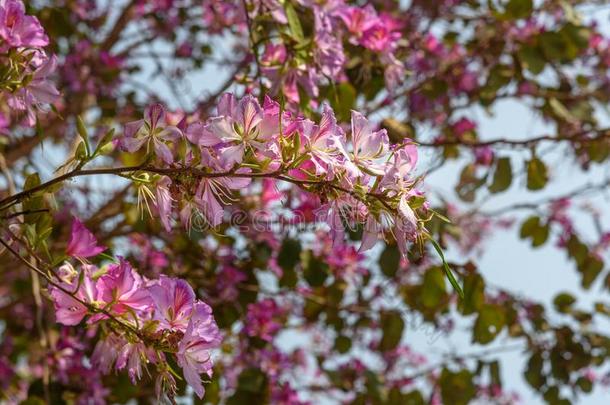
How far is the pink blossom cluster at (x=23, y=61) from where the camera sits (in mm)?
1001

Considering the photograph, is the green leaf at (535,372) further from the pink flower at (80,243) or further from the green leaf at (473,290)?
the pink flower at (80,243)

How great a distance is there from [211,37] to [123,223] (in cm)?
146

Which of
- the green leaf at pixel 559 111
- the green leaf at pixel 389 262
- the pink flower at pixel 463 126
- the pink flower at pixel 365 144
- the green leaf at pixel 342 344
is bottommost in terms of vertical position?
the green leaf at pixel 342 344

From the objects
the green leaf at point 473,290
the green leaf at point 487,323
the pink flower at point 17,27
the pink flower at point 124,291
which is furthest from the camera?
the green leaf at point 487,323

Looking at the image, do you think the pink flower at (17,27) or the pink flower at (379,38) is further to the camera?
the pink flower at (379,38)

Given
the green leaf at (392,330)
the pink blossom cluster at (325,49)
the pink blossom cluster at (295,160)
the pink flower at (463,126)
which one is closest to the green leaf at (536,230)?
the pink flower at (463,126)

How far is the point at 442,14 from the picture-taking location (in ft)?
9.23

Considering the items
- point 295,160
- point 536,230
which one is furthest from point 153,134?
point 536,230

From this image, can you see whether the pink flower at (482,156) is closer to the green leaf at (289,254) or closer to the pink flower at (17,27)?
the green leaf at (289,254)

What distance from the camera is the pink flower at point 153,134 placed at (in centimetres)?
81

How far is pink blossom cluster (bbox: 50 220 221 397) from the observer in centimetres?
83

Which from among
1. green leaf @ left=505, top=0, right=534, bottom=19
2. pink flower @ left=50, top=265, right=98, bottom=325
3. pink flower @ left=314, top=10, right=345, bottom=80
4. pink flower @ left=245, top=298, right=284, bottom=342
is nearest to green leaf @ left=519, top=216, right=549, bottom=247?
green leaf @ left=505, top=0, right=534, bottom=19

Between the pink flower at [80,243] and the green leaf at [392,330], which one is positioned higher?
the pink flower at [80,243]

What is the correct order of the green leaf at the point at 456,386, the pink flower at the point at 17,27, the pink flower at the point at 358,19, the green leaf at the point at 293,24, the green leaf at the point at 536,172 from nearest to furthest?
the pink flower at the point at 17,27
the green leaf at the point at 293,24
the pink flower at the point at 358,19
the green leaf at the point at 536,172
the green leaf at the point at 456,386
